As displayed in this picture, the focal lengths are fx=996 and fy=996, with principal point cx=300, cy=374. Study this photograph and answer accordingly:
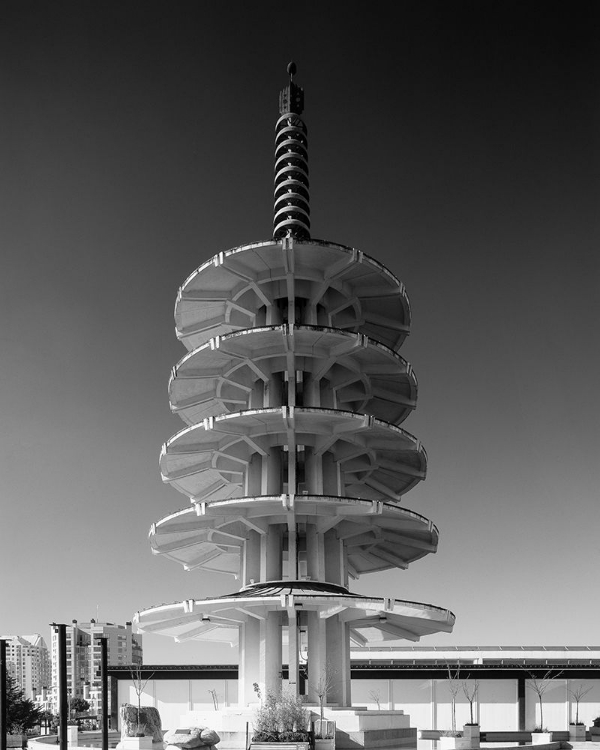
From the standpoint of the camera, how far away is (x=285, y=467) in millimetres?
65125

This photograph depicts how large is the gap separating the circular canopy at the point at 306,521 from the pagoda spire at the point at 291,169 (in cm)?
2008

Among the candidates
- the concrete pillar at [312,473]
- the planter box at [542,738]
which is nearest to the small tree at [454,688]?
the planter box at [542,738]

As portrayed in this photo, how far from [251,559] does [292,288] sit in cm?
1769

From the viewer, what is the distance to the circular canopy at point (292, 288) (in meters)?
64.1

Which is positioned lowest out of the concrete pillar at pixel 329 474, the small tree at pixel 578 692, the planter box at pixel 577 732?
the planter box at pixel 577 732

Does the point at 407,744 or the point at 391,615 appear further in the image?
the point at 391,615

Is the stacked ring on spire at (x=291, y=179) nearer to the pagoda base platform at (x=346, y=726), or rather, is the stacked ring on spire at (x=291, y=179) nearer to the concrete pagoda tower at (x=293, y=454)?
the concrete pagoda tower at (x=293, y=454)

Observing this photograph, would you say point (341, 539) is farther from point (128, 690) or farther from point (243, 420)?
point (128, 690)

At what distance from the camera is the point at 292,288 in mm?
65438

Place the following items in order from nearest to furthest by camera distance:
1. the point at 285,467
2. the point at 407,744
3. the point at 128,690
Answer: the point at 407,744, the point at 285,467, the point at 128,690

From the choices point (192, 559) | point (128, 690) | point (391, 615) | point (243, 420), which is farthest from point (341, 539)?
point (128, 690)

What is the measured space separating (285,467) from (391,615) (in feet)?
38.2

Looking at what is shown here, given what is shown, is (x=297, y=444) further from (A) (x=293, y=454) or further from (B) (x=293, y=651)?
(B) (x=293, y=651)

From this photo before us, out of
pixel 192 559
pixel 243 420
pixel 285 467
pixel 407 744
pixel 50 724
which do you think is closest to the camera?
pixel 407 744
